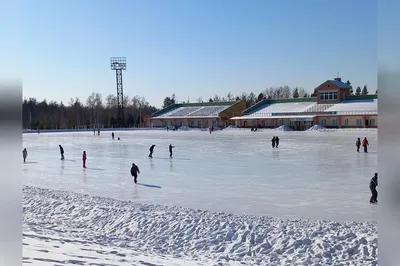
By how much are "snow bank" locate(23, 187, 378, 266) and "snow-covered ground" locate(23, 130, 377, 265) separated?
0.01 meters

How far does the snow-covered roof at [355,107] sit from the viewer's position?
41.9 meters

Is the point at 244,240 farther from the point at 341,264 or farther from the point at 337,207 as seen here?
→ the point at 337,207

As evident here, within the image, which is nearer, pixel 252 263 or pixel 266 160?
pixel 252 263

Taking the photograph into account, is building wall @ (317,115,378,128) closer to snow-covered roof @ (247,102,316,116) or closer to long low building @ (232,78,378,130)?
long low building @ (232,78,378,130)

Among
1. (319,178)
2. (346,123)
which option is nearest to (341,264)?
(319,178)

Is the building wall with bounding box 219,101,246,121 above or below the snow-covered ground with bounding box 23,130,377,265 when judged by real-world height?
above

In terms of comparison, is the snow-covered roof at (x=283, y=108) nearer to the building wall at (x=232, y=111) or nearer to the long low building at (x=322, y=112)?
the long low building at (x=322, y=112)

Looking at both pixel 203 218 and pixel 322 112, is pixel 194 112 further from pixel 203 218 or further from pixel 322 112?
pixel 203 218

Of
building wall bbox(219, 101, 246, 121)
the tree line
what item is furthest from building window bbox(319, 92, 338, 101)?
the tree line

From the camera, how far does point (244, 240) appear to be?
6035 mm

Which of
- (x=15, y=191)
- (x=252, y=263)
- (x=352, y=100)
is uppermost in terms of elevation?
(x=352, y=100)

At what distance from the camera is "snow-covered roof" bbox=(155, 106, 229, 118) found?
60.1m

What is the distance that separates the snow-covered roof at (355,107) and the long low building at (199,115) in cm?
1684

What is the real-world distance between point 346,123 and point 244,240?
3961 cm
